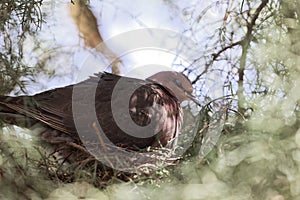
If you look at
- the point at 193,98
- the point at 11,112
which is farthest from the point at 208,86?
the point at 11,112

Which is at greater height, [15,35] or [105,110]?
Answer: [15,35]

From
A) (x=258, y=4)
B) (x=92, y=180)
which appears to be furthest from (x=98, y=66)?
(x=92, y=180)

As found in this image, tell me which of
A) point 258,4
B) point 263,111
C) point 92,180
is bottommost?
point 92,180

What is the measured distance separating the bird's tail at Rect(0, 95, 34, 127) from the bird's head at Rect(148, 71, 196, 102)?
362mm

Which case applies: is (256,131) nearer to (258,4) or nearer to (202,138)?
(202,138)

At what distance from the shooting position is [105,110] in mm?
1079

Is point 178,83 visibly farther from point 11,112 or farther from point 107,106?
point 11,112

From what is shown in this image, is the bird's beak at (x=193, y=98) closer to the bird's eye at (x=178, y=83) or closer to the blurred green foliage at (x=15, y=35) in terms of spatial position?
the bird's eye at (x=178, y=83)

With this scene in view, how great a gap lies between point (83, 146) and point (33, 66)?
255 millimetres

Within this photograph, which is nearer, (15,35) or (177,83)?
(15,35)

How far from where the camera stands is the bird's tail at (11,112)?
95cm

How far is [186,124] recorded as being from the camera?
108 cm

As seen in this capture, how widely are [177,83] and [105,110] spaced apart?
221 mm

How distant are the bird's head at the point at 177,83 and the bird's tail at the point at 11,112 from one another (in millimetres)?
362
